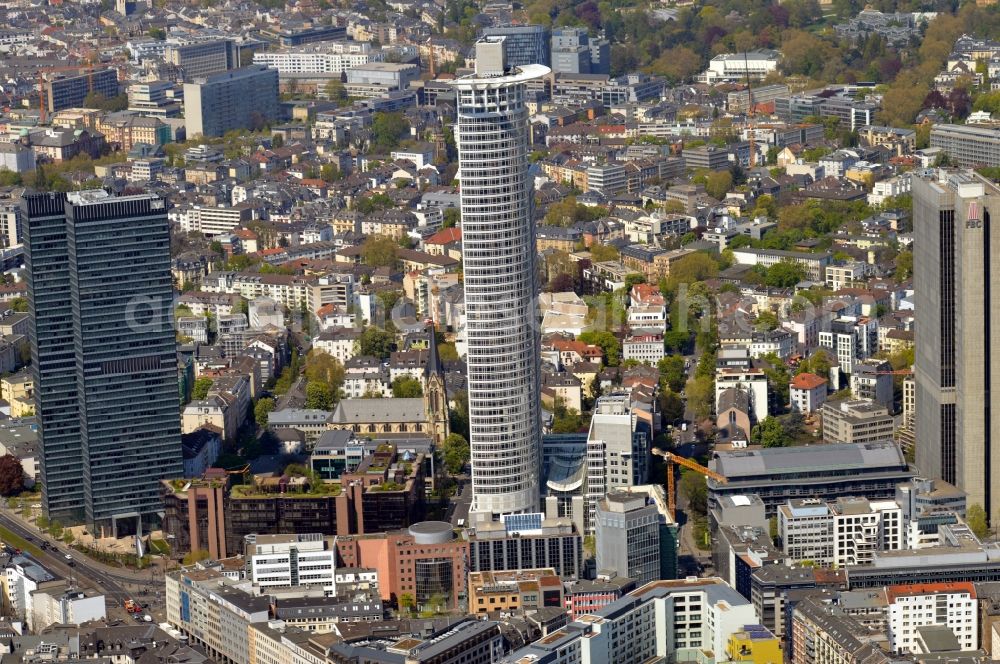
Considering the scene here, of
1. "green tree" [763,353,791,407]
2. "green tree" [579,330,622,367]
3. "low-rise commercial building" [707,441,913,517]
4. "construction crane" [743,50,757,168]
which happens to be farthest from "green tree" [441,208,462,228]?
"low-rise commercial building" [707,441,913,517]

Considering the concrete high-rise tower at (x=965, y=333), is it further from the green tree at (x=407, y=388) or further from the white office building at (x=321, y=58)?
the white office building at (x=321, y=58)

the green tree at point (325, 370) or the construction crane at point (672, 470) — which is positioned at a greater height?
the green tree at point (325, 370)

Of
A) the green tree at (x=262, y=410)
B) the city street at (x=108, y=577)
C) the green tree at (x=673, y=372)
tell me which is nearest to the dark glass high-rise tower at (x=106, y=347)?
the city street at (x=108, y=577)

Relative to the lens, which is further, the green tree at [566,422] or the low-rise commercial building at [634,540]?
the green tree at [566,422]

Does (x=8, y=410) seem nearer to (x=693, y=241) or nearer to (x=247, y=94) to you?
(x=693, y=241)

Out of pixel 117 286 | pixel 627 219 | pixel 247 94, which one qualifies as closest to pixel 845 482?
pixel 117 286

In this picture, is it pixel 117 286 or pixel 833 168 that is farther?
pixel 833 168

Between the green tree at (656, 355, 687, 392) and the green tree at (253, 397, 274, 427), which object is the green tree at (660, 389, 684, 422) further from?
the green tree at (253, 397, 274, 427)
